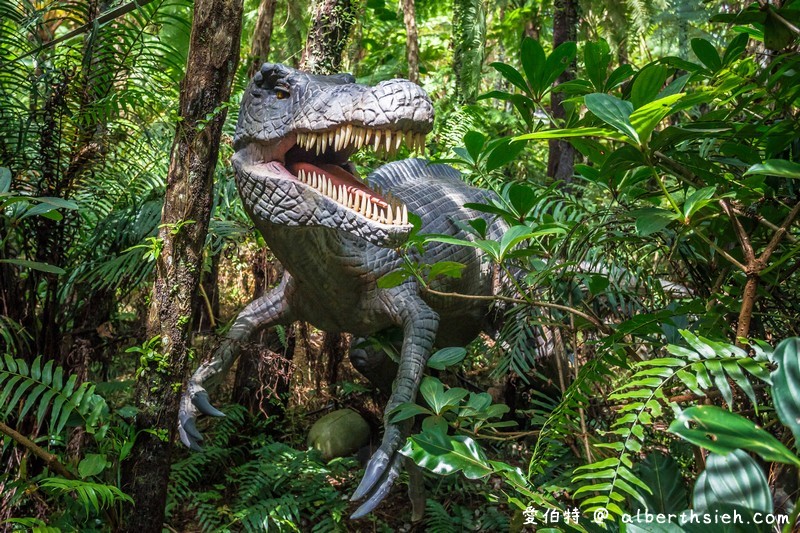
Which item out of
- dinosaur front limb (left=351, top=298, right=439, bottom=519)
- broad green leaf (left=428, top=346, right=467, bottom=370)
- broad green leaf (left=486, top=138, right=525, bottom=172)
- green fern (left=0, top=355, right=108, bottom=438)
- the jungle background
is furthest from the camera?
dinosaur front limb (left=351, top=298, right=439, bottom=519)

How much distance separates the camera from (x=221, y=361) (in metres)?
2.85

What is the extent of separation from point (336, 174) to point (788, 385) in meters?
1.90

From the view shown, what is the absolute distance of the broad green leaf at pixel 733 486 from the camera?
3.13 ft

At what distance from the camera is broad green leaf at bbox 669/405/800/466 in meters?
0.80

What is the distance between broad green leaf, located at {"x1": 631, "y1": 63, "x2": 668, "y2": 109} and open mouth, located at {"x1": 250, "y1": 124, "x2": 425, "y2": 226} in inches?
37.9

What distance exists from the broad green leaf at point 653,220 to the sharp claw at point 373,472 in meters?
1.41

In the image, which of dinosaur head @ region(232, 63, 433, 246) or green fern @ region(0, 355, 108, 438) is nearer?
dinosaur head @ region(232, 63, 433, 246)

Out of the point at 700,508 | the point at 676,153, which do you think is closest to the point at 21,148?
the point at 676,153

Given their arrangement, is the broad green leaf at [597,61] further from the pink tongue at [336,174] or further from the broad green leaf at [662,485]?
the pink tongue at [336,174]

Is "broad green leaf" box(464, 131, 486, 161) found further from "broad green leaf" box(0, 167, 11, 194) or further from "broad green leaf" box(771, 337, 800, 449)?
"broad green leaf" box(0, 167, 11, 194)

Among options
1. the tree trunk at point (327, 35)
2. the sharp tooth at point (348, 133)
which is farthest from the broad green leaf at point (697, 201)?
the tree trunk at point (327, 35)

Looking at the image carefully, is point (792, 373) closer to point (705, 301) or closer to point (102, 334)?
point (705, 301)

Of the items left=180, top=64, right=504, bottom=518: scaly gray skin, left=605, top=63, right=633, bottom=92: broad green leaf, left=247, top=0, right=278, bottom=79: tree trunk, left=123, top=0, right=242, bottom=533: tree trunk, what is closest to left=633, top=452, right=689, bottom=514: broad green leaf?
left=605, top=63, right=633, bottom=92: broad green leaf

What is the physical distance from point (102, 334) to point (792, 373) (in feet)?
11.1
